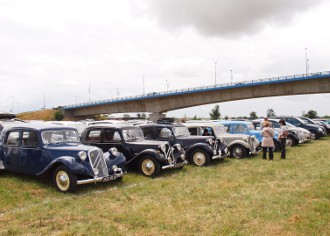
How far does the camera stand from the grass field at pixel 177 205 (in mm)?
4996

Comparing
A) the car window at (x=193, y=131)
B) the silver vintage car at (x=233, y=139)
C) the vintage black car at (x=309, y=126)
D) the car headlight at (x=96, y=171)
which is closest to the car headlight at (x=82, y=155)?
the car headlight at (x=96, y=171)

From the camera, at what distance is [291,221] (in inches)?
203

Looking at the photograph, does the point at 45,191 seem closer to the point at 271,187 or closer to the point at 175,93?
the point at 271,187

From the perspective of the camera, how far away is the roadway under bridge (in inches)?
1308

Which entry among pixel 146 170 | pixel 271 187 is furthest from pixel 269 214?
pixel 146 170

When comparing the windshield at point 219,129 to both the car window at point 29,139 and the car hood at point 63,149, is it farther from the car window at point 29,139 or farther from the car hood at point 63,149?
the car window at point 29,139

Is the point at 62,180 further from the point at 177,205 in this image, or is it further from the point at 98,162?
the point at 177,205

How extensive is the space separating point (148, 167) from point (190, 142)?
9.07 feet

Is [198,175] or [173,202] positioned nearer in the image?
[173,202]

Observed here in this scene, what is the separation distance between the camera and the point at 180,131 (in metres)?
12.1

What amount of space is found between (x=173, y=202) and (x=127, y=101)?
4240 cm

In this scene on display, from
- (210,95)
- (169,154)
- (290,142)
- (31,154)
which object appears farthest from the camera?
(210,95)

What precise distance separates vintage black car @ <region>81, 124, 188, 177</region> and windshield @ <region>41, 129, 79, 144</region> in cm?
132

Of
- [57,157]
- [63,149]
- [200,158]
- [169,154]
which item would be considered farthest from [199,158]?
[57,157]
